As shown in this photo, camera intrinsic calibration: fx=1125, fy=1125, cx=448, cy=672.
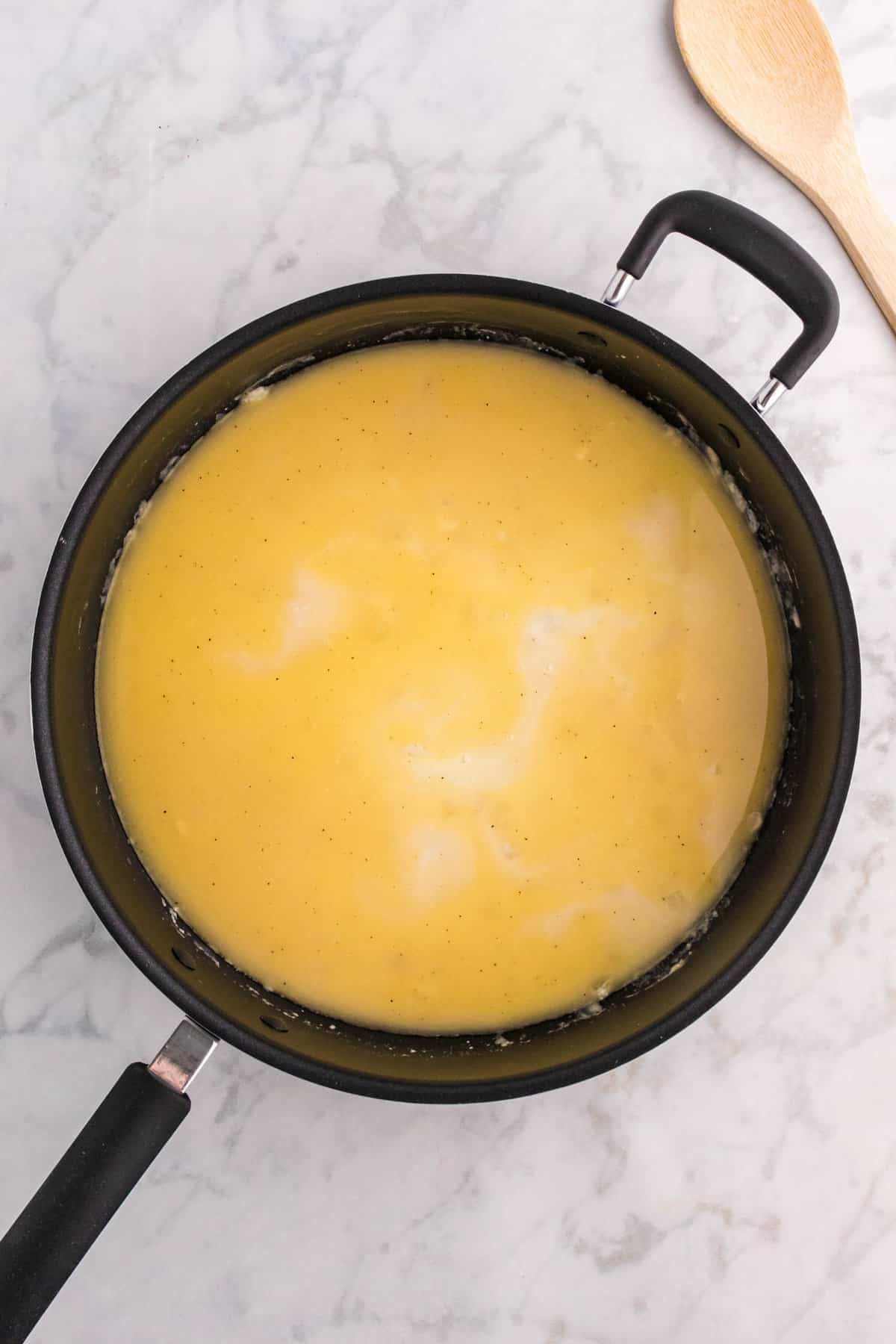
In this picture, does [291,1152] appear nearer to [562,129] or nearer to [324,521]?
[324,521]

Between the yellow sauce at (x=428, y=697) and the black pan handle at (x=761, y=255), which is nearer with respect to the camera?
the black pan handle at (x=761, y=255)

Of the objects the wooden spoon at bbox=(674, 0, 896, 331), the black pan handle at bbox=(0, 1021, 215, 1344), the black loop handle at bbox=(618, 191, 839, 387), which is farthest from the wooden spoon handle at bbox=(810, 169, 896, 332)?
the black pan handle at bbox=(0, 1021, 215, 1344)

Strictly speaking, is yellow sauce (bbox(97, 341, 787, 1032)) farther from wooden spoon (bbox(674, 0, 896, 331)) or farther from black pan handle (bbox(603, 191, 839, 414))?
wooden spoon (bbox(674, 0, 896, 331))

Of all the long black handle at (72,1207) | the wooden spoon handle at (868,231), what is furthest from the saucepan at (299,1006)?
the wooden spoon handle at (868,231)

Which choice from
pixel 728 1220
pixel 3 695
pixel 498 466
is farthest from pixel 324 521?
pixel 728 1220

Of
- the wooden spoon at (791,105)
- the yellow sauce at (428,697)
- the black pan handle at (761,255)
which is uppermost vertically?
the wooden spoon at (791,105)

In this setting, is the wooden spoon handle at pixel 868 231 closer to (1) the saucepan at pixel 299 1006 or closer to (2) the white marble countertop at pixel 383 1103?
(2) the white marble countertop at pixel 383 1103

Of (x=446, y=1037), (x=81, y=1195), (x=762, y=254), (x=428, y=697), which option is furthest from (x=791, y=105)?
(x=81, y=1195)

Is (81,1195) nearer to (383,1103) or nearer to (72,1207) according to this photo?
(72,1207)
